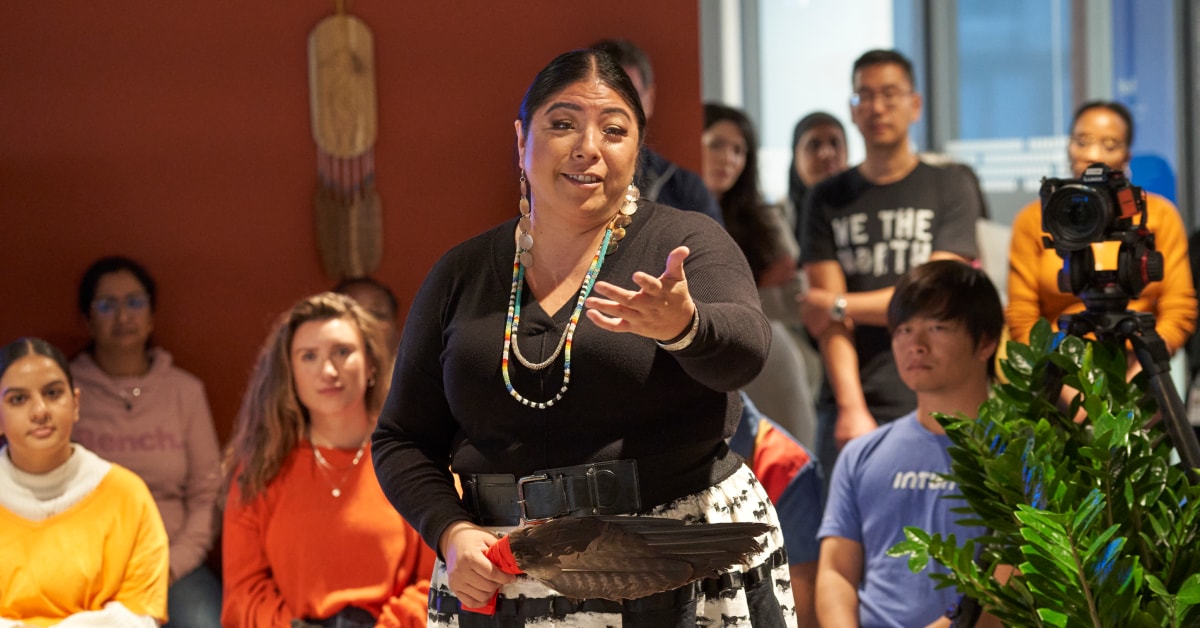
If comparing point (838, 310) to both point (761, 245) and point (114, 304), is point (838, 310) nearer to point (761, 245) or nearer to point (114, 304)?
point (761, 245)

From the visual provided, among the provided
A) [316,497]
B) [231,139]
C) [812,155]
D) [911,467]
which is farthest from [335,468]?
[812,155]

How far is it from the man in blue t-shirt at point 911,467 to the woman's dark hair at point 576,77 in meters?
1.19

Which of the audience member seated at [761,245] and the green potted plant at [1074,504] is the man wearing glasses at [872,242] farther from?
the green potted plant at [1074,504]

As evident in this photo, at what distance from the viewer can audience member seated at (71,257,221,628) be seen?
308 cm

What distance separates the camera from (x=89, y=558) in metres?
2.77

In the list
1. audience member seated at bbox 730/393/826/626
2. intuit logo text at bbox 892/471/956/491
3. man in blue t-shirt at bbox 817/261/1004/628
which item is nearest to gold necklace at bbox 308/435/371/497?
audience member seated at bbox 730/393/826/626

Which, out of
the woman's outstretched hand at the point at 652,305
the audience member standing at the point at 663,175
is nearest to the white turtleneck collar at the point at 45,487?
the audience member standing at the point at 663,175

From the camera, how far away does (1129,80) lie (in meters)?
6.21

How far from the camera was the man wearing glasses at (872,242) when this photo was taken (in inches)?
124

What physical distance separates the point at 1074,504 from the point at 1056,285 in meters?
1.25

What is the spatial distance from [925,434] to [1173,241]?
905 millimetres

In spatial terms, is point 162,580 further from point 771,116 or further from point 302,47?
point 771,116

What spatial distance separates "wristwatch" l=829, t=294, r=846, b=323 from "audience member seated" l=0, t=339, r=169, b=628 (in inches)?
62.7

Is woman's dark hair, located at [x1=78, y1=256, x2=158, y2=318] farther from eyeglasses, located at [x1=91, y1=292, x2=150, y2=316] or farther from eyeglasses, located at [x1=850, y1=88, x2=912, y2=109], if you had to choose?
eyeglasses, located at [x1=850, y1=88, x2=912, y2=109]
